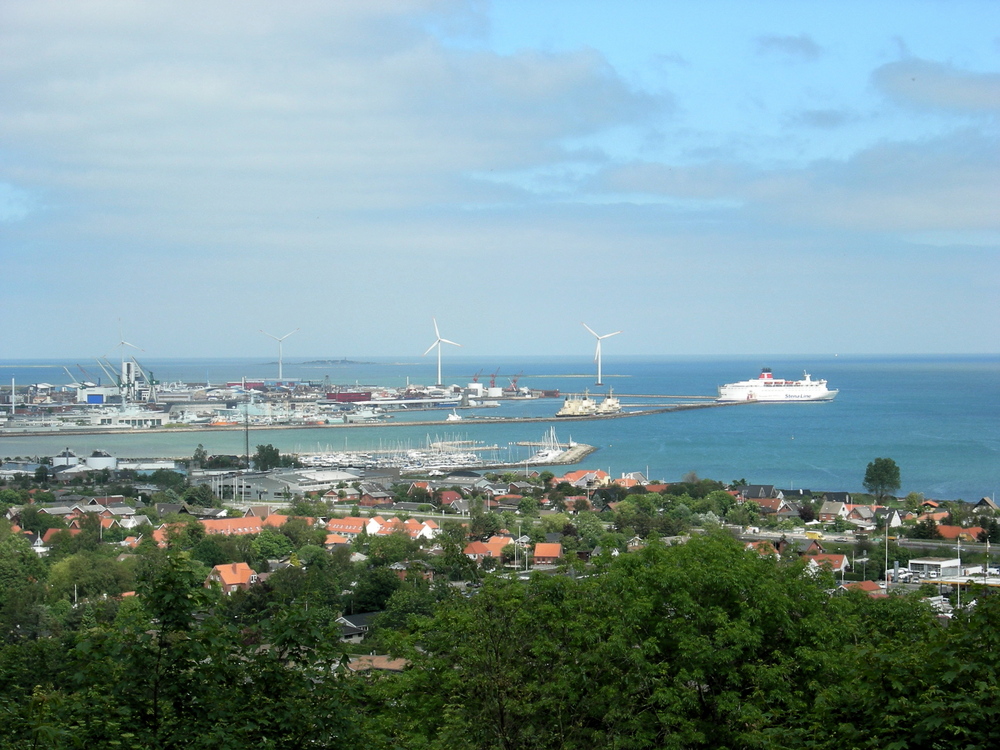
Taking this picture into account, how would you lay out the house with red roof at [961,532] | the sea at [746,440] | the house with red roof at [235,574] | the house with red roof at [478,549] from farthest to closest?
the sea at [746,440]
the house with red roof at [961,532]
the house with red roof at [478,549]
the house with red roof at [235,574]

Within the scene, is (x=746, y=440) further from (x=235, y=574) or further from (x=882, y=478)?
(x=235, y=574)

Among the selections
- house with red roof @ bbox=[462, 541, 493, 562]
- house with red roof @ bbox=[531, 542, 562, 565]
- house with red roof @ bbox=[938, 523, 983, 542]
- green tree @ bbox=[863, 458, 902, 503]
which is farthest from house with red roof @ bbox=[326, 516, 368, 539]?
green tree @ bbox=[863, 458, 902, 503]

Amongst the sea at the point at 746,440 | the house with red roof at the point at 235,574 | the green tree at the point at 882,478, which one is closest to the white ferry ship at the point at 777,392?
the sea at the point at 746,440

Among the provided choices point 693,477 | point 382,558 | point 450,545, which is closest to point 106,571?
point 382,558

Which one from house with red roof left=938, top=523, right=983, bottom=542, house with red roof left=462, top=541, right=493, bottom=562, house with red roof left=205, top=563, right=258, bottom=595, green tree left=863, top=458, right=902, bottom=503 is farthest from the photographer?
green tree left=863, top=458, right=902, bottom=503

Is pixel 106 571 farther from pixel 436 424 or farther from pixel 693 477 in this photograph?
pixel 436 424

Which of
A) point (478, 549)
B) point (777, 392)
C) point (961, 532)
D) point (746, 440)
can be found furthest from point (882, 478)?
point (777, 392)

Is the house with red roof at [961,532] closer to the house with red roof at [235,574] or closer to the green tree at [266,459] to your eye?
the house with red roof at [235,574]

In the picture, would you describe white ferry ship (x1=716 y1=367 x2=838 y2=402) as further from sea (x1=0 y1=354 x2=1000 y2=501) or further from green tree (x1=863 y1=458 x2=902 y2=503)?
green tree (x1=863 y1=458 x2=902 y2=503)

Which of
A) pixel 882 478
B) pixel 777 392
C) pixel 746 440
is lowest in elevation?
pixel 746 440
